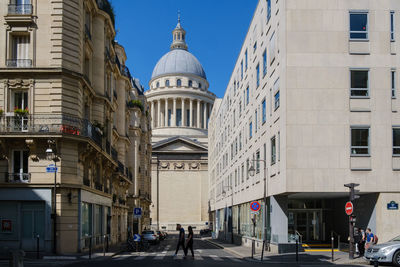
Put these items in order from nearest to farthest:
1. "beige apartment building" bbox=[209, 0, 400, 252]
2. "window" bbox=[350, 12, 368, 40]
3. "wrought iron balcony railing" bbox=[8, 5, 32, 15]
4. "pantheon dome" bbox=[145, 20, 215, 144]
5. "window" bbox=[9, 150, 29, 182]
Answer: "window" bbox=[9, 150, 29, 182]
"beige apartment building" bbox=[209, 0, 400, 252]
"wrought iron balcony railing" bbox=[8, 5, 32, 15]
"window" bbox=[350, 12, 368, 40]
"pantheon dome" bbox=[145, 20, 215, 144]

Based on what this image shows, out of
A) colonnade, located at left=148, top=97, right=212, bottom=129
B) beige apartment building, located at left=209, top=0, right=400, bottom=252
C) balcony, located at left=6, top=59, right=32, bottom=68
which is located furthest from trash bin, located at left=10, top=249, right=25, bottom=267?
colonnade, located at left=148, top=97, right=212, bottom=129

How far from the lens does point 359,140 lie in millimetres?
30844

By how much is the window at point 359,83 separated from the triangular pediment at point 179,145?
8505 cm

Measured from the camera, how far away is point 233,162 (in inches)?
2250

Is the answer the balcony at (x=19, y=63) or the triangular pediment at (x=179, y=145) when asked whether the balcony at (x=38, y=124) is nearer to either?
the balcony at (x=19, y=63)

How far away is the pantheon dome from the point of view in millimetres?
131875

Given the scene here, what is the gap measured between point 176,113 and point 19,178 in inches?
4183

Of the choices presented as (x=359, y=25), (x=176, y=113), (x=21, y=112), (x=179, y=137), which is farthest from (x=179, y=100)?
(x=21, y=112)

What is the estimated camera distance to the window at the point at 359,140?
30.7 metres

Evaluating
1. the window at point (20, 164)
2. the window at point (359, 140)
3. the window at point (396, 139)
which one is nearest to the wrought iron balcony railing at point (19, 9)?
the window at point (20, 164)

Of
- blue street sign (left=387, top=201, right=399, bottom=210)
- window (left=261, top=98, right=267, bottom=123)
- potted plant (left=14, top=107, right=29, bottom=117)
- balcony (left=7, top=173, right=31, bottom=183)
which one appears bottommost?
blue street sign (left=387, top=201, right=399, bottom=210)

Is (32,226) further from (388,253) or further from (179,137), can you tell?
(179,137)

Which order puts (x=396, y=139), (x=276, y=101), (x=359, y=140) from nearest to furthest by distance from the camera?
(x=359, y=140), (x=396, y=139), (x=276, y=101)

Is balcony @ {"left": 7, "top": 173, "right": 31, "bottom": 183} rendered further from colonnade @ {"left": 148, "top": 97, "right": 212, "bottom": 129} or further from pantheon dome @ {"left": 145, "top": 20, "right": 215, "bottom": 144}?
colonnade @ {"left": 148, "top": 97, "right": 212, "bottom": 129}
